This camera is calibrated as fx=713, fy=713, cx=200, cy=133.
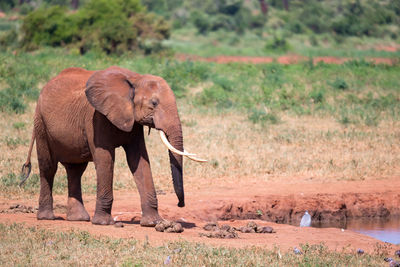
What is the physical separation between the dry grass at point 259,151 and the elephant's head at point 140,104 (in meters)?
2.92

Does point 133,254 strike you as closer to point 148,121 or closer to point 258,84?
point 148,121

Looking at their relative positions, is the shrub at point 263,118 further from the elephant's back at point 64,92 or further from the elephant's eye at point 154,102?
the elephant's eye at point 154,102

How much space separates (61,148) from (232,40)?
32.6 metres

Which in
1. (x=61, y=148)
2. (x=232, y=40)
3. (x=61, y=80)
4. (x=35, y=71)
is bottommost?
(x=232, y=40)

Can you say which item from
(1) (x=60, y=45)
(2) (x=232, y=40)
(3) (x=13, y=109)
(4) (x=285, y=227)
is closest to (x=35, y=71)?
(3) (x=13, y=109)

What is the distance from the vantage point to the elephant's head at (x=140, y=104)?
7.43 m

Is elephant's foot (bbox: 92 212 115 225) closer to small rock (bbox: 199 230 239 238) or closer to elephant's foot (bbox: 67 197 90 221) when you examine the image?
elephant's foot (bbox: 67 197 90 221)

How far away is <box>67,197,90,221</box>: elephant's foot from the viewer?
8.53 metres

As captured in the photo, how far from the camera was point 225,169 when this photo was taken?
38.6ft

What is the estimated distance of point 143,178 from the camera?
26.1 ft

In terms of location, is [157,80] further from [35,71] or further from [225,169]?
[35,71]

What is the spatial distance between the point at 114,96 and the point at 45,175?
1523 mm

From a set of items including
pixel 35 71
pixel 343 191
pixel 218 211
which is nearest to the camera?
pixel 218 211

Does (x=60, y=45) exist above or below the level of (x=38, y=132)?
below
